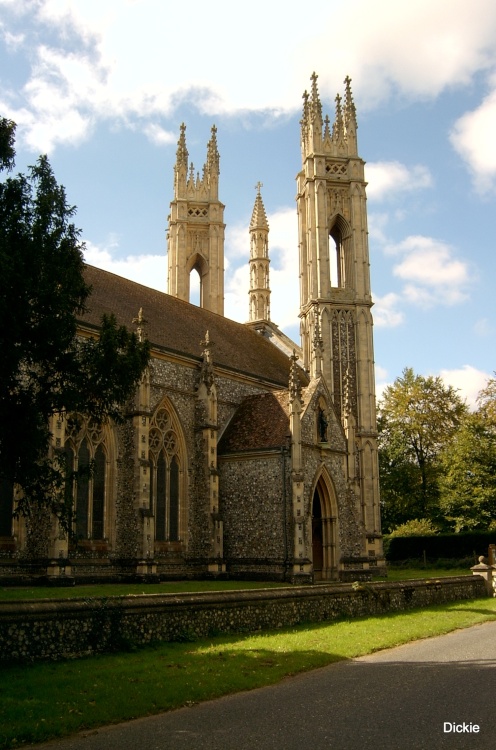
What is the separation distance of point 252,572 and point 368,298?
19112 mm

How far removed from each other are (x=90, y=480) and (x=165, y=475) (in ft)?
13.2

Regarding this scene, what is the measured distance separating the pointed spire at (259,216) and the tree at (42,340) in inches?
1485

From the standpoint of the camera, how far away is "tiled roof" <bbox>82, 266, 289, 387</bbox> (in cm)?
3047

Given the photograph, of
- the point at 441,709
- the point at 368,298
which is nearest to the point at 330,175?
the point at 368,298

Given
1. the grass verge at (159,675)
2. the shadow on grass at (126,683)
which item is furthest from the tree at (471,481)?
the shadow on grass at (126,683)

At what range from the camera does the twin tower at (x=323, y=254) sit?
41.2 meters

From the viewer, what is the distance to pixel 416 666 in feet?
42.4

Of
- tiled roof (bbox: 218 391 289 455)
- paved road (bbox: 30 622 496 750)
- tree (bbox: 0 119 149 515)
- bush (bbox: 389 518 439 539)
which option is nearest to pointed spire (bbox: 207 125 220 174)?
tiled roof (bbox: 218 391 289 455)

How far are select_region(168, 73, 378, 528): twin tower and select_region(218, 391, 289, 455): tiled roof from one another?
19.4ft

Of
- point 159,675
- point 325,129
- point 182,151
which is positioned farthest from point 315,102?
point 159,675

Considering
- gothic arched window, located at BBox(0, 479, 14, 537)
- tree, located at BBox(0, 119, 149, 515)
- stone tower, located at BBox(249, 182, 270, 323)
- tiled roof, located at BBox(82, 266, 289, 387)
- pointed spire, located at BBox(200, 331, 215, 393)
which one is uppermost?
stone tower, located at BBox(249, 182, 270, 323)

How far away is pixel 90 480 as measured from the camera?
26.0 m

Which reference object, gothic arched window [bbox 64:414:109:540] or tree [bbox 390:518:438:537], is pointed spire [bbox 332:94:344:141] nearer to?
tree [bbox 390:518:438:537]

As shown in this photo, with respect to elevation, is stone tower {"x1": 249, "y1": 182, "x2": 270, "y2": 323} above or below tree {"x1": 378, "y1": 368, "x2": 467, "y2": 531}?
above
